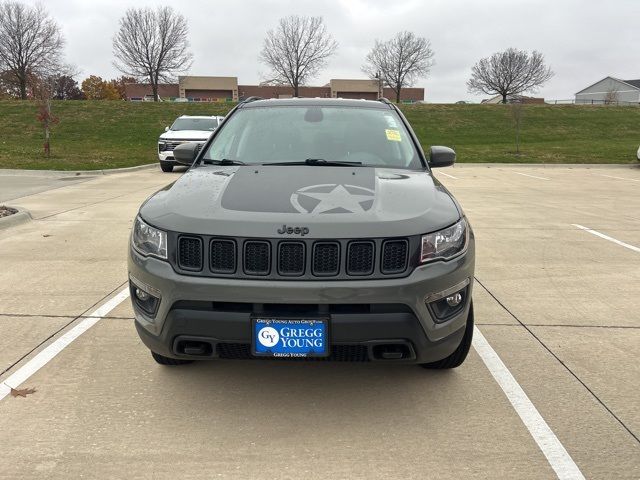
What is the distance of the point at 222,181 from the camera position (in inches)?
126

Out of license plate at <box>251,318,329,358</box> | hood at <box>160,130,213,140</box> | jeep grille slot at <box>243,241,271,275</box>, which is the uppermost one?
hood at <box>160,130,213,140</box>

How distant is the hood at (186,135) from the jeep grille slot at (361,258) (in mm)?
14699

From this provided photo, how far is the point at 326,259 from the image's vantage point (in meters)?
2.57

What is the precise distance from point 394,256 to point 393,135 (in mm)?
1728

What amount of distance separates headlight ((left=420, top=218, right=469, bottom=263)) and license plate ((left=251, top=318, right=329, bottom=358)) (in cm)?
62

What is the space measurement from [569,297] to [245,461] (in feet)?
11.7

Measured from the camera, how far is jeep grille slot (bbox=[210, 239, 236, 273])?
2.60 m

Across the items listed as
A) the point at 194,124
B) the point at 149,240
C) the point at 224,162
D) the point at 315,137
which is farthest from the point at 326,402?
the point at 194,124

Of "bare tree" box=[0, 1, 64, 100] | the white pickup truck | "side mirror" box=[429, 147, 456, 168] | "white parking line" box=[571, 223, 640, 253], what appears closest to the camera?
"side mirror" box=[429, 147, 456, 168]

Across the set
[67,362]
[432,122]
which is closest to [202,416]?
[67,362]

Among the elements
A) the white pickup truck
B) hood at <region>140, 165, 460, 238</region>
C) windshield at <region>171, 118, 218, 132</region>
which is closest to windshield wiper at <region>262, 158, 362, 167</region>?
hood at <region>140, 165, 460, 238</region>

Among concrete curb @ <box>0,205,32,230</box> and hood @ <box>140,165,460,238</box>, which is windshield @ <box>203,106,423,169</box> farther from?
concrete curb @ <box>0,205,32,230</box>

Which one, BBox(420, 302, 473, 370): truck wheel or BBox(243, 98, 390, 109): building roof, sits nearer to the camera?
BBox(420, 302, 473, 370): truck wheel

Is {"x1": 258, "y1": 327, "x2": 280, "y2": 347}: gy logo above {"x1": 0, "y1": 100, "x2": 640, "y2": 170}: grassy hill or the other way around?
the other way around
